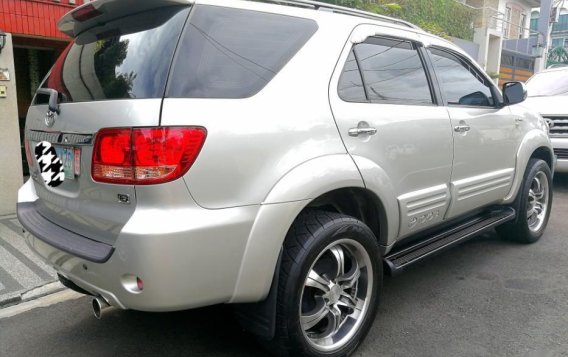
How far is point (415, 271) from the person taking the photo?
4062 mm

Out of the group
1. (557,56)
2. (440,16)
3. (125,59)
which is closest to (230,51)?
(125,59)

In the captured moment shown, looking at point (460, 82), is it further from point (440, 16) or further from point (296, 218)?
point (440, 16)

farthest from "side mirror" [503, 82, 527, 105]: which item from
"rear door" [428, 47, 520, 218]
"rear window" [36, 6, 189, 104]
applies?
"rear window" [36, 6, 189, 104]

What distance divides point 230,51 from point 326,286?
1.36 m

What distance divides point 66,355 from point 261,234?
1551 mm

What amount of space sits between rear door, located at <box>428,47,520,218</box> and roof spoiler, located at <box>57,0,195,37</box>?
2.09 metres

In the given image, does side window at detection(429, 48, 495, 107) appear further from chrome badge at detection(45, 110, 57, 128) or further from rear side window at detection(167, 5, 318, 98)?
chrome badge at detection(45, 110, 57, 128)

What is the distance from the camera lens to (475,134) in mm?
3689

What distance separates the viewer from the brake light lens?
8.21 feet

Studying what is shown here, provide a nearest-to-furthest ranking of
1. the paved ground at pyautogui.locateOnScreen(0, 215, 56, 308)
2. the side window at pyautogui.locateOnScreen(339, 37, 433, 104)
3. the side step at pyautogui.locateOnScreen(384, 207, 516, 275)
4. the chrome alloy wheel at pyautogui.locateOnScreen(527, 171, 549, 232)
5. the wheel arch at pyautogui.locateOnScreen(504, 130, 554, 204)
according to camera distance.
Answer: the side window at pyautogui.locateOnScreen(339, 37, 433, 104) → the side step at pyautogui.locateOnScreen(384, 207, 516, 275) → the paved ground at pyautogui.locateOnScreen(0, 215, 56, 308) → the wheel arch at pyautogui.locateOnScreen(504, 130, 554, 204) → the chrome alloy wheel at pyautogui.locateOnScreen(527, 171, 549, 232)

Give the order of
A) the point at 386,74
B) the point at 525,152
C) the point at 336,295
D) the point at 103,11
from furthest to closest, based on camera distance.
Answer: the point at 525,152, the point at 386,74, the point at 336,295, the point at 103,11

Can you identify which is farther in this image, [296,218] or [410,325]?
[410,325]

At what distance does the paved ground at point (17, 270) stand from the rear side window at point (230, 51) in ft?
8.48

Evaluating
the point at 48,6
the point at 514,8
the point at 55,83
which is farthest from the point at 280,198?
the point at 514,8
